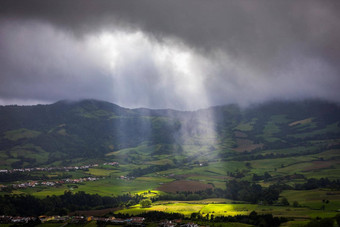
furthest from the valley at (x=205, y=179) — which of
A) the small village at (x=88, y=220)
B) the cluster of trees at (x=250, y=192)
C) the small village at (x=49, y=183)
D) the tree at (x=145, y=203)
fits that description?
the small village at (x=88, y=220)

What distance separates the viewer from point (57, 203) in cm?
9181

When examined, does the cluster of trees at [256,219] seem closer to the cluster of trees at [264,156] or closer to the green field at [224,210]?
the green field at [224,210]

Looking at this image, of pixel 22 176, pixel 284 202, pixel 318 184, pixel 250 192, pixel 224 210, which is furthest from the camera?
pixel 22 176

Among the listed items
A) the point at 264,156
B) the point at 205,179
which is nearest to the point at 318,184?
the point at 205,179

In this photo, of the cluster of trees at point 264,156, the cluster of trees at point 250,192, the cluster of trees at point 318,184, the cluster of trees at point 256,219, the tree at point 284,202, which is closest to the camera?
the cluster of trees at point 256,219

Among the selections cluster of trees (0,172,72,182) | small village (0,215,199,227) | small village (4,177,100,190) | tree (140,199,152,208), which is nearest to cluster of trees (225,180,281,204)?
tree (140,199,152,208)

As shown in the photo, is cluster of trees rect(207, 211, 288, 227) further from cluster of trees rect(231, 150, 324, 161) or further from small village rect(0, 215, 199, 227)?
cluster of trees rect(231, 150, 324, 161)

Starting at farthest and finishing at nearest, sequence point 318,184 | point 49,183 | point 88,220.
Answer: point 49,183, point 318,184, point 88,220

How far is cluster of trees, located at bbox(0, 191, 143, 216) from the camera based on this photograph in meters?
84.4

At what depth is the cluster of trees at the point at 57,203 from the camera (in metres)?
84.4

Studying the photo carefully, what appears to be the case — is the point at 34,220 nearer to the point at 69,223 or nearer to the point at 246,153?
the point at 69,223

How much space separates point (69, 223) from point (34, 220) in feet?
32.6

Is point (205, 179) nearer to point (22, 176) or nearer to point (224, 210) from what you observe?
point (224, 210)

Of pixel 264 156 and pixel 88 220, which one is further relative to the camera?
pixel 264 156
